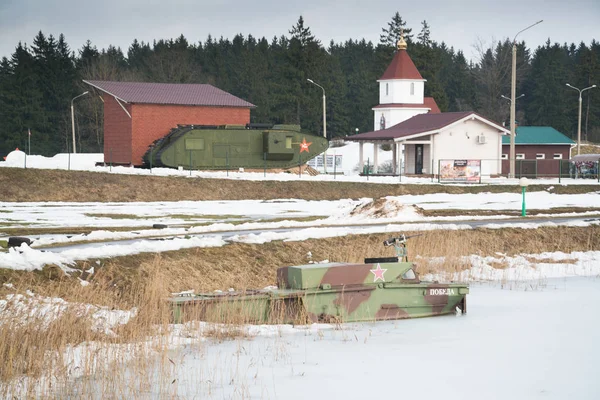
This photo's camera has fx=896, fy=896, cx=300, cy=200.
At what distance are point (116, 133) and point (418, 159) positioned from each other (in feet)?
86.6

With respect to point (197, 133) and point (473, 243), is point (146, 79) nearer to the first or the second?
point (197, 133)

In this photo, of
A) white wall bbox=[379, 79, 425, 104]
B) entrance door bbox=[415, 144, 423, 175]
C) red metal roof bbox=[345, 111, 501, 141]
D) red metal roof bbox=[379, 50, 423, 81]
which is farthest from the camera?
white wall bbox=[379, 79, 425, 104]

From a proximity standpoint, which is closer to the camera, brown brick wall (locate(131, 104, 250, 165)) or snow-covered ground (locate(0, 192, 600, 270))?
snow-covered ground (locate(0, 192, 600, 270))

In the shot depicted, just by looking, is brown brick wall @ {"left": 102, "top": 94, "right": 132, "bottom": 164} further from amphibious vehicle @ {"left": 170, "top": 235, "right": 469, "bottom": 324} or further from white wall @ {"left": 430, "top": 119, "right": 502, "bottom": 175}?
amphibious vehicle @ {"left": 170, "top": 235, "right": 469, "bottom": 324}

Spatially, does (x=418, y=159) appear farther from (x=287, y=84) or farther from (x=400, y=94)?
(x=287, y=84)

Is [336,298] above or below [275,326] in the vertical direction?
above

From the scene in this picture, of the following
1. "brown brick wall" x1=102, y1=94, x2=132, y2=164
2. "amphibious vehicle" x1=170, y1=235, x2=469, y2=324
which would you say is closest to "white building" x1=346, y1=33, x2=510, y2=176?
"brown brick wall" x1=102, y1=94, x2=132, y2=164

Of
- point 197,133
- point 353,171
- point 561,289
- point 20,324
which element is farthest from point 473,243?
point 353,171

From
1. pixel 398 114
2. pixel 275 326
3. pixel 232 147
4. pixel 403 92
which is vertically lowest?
pixel 275 326

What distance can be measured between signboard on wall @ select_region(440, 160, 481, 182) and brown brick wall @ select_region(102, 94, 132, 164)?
2429 centimetres

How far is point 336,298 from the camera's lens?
20172 mm

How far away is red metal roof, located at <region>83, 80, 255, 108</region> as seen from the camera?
6744 centimetres

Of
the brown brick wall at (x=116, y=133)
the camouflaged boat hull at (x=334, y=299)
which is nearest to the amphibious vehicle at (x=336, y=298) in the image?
the camouflaged boat hull at (x=334, y=299)

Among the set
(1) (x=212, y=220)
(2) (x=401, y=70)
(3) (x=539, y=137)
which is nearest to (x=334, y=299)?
(1) (x=212, y=220)
